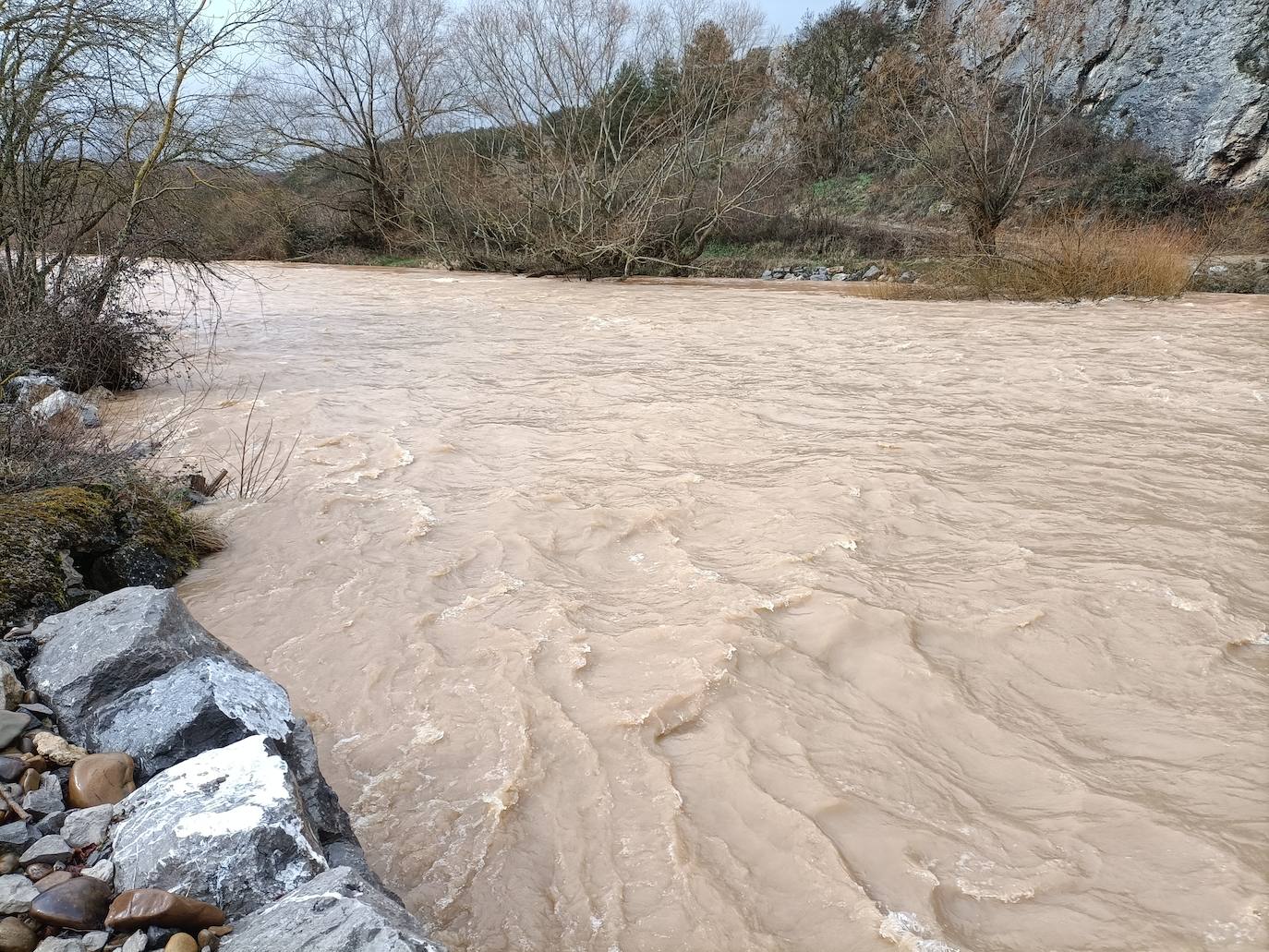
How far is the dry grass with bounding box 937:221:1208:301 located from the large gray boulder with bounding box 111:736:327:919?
44.0 ft

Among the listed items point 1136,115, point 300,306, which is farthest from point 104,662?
point 1136,115

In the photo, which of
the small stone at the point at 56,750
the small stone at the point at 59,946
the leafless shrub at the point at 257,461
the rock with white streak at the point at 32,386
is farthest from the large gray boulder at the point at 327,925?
the rock with white streak at the point at 32,386

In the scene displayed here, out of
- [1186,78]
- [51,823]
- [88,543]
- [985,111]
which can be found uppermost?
[1186,78]

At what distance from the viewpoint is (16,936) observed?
1518 mm

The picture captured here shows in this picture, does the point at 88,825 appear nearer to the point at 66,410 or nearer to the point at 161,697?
the point at 161,697

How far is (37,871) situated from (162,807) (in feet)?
0.78

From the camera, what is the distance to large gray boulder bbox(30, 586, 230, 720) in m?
2.37

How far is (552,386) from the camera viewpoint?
315 inches

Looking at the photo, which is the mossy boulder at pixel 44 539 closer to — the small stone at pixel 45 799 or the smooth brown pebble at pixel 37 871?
the small stone at pixel 45 799

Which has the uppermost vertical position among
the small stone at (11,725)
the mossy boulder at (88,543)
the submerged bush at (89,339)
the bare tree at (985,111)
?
the bare tree at (985,111)

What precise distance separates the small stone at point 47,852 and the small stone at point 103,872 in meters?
0.07

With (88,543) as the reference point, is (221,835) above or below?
above

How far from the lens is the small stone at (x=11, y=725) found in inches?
83.0

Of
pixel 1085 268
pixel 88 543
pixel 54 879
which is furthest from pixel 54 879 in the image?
pixel 1085 268
